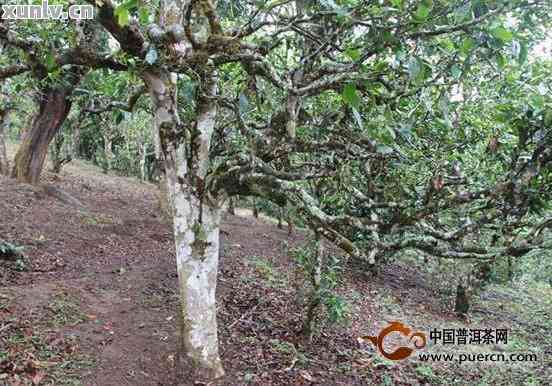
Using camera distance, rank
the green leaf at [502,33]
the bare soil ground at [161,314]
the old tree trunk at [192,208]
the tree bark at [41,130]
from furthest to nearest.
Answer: the tree bark at [41,130]
the bare soil ground at [161,314]
the old tree trunk at [192,208]
the green leaf at [502,33]

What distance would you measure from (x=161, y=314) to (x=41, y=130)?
643 cm

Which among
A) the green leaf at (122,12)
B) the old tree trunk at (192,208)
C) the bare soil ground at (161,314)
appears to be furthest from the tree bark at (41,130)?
the green leaf at (122,12)

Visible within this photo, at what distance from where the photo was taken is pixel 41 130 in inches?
404

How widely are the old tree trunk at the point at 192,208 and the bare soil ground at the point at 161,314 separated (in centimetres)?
54

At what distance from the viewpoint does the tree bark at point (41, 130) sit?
393 inches

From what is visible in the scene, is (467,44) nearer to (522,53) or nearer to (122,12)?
(522,53)

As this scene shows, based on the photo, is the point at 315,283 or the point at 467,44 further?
the point at 315,283

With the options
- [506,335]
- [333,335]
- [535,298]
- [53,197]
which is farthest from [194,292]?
[535,298]

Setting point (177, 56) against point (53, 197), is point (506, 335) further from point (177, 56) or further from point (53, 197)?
point (53, 197)

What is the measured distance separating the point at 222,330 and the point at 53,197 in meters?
7.08

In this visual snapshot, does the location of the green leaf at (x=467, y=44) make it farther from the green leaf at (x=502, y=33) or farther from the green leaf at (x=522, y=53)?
the green leaf at (x=522, y=53)

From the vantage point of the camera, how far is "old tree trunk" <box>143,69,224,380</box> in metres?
4.24

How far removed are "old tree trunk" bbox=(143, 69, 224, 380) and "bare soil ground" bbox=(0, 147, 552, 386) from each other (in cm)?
54

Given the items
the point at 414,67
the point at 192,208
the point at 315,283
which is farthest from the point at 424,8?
the point at 315,283
